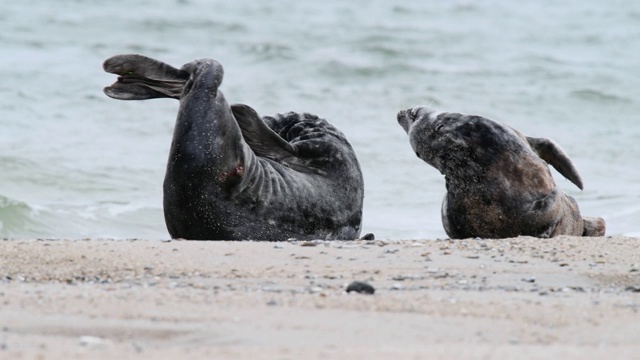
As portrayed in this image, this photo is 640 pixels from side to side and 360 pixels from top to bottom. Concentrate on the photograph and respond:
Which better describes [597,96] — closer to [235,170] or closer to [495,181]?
[495,181]

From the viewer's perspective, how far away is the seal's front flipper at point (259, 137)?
7152 millimetres

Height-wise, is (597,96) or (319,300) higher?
(319,300)

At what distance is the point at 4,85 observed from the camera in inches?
586

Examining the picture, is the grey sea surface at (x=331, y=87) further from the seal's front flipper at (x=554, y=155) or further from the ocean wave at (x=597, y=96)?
the seal's front flipper at (x=554, y=155)

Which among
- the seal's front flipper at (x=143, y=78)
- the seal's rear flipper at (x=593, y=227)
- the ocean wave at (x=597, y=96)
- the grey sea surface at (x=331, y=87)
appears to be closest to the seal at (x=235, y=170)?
the seal's front flipper at (x=143, y=78)

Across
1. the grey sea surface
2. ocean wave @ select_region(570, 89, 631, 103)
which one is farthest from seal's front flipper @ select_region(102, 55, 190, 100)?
ocean wave @ select_region(570, 89, 631, 103)

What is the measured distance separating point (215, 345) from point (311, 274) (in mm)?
1581

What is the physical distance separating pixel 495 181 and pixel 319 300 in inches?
110

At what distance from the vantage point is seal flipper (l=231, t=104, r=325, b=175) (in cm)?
716

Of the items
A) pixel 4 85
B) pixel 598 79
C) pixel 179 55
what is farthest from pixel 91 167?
pixel 598 79

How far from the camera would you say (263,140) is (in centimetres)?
741

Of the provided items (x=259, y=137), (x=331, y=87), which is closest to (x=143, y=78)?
(x=259, y=137)

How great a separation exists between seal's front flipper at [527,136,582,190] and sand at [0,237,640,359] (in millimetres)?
923

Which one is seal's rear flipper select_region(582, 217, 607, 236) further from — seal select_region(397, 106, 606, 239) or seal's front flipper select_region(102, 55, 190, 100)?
seal's front flipper select_region(102, 55, 190, 100)
